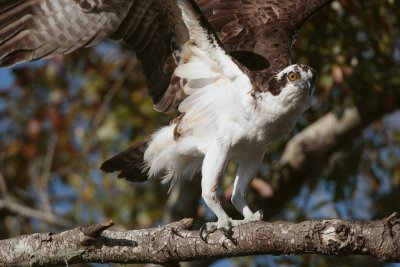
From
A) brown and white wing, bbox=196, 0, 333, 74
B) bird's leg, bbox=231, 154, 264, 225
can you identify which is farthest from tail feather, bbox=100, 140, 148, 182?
brown and white wing, bbox=196, 0, 333, 74

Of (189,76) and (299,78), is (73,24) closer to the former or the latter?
(189,76)

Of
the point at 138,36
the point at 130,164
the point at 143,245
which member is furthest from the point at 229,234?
the point at 130,164

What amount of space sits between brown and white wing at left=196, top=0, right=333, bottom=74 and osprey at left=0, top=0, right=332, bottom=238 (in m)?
0.03

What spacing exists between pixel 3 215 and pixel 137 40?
267 cm

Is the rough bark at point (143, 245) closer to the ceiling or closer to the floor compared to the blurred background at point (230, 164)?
closer to the ceiling

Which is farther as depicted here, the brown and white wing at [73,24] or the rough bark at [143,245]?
the brown and white wing at [73,24]

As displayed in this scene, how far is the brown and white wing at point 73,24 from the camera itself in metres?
5.68

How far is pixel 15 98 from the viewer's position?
9844 mm

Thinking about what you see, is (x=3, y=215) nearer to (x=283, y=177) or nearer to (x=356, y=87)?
(x=283, y=177)

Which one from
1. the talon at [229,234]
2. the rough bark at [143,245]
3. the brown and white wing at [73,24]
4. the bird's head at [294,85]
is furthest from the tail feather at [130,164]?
the talon at [229,234]

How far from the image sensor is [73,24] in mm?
5789

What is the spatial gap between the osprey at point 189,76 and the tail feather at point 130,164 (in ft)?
0.06

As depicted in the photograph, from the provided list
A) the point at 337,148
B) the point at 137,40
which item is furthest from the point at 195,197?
the point at 137,40

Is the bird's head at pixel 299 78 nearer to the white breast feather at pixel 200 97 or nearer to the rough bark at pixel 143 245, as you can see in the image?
the white breast feather at pixel 200 97
